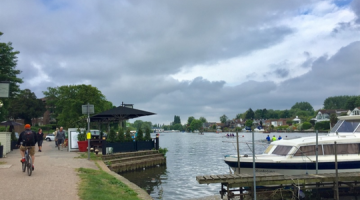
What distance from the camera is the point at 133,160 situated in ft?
71.3

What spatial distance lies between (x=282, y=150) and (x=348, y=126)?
165 inches

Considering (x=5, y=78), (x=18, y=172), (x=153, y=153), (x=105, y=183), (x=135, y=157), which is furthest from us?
(x=5, y=78)

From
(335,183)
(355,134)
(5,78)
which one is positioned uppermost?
(5,78)

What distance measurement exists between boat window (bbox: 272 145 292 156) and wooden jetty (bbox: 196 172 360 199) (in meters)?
2.73

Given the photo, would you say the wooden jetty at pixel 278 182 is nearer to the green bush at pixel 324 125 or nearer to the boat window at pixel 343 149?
the boat window at pixel 343 149

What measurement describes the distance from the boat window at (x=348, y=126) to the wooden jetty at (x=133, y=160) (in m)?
12.3

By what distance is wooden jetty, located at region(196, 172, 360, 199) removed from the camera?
34.9ft

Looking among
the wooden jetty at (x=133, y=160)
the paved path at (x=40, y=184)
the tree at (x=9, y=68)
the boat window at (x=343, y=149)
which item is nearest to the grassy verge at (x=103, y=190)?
the paved path at (x=40, y=184)

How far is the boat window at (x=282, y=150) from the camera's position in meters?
15.1

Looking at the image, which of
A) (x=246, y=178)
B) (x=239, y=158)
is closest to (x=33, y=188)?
(x=246, y=178)

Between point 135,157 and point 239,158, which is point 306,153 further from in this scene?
point 135,157

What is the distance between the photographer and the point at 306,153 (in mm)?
14711

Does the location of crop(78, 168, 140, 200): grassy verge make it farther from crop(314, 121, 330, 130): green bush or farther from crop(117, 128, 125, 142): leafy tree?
crop(314, 121, 330, 130): green bush

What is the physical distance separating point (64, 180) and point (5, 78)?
2644 centimetres
